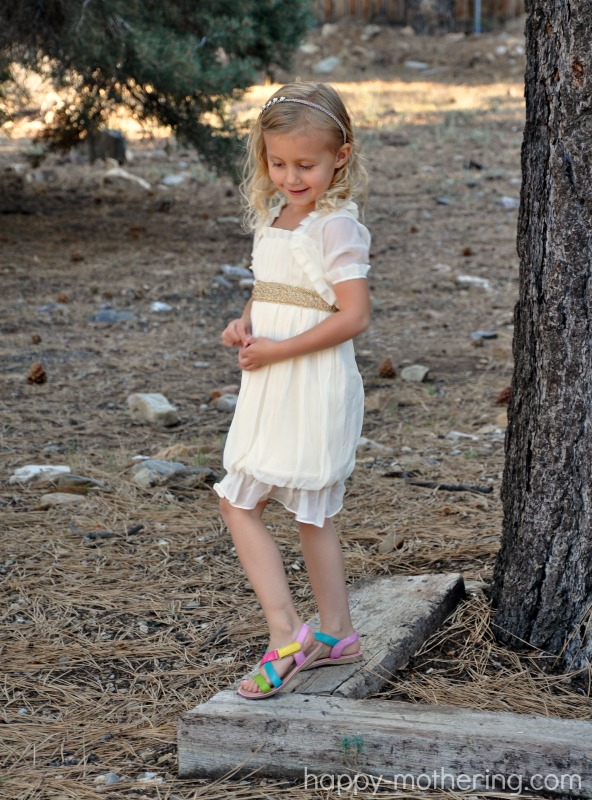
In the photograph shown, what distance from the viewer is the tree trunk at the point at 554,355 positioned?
235 cm

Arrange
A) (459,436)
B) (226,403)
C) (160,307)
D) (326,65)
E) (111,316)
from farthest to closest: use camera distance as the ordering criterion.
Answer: (326,65), (160,307), (111,316), (226,403), (459,436)

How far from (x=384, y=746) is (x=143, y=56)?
5.81 m

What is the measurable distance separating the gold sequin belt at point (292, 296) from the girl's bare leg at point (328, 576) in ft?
1.71

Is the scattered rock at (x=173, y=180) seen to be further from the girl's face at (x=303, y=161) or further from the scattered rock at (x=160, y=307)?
the girl's face at (x=303, y=161)

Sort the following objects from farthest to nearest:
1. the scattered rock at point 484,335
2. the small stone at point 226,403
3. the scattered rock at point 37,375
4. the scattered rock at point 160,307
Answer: the scattered rock at point 160,307 → the scattered rock at point 484,335 → the scattered rock at point 37,375 → the small stone at point 226,403

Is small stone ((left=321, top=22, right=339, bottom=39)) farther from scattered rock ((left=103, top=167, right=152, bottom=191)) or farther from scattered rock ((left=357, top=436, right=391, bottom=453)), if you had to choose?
scattered rock ((left=357, top=436, right=391, bottom=453))

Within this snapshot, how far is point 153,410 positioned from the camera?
4793 mm

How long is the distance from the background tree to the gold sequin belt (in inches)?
195

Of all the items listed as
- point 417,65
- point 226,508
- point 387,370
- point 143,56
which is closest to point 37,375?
point 387,370

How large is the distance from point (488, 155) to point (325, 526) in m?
9.77

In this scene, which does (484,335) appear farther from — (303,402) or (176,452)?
(303,402)

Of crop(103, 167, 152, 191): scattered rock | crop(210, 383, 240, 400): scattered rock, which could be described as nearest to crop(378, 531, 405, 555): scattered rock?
crop(210, 383, 240, 400): scattered rock

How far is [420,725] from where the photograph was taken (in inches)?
84.7

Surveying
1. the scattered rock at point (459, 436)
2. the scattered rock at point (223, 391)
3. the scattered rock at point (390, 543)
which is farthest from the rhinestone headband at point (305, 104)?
the scattered rock at point (223, 391)
